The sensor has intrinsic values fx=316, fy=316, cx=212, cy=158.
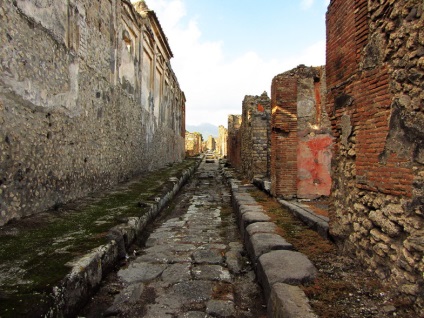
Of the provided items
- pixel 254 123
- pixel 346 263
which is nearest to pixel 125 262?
pixel 346 263

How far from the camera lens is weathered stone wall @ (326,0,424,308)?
2076 mm

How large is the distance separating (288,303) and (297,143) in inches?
200

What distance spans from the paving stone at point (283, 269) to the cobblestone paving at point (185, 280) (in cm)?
25

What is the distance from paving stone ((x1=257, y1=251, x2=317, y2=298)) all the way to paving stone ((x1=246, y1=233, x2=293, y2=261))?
0.49 feet

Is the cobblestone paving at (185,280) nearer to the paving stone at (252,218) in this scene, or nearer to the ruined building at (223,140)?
the paving stone at (252,218)

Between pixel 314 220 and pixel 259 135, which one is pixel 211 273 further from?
pixel 259 135

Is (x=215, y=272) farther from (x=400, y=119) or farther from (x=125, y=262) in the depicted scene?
(x=400, y=119)

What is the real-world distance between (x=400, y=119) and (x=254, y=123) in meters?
7.83

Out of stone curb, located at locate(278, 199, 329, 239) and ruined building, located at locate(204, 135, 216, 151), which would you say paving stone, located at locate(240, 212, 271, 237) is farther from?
ruined building, located at locate(204, 135, 216, 151)

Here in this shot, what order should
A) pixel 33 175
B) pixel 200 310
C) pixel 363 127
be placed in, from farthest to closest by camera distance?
pixel 33 175
pixel 363 127
pixel 200 310

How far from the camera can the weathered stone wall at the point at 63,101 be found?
3754 mm

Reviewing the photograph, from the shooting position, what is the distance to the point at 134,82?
413 inches

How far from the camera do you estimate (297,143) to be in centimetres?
676

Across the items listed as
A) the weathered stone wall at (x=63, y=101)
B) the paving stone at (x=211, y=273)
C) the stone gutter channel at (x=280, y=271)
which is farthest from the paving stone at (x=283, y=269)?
the weathered stone wall at (x=63, y=101)
